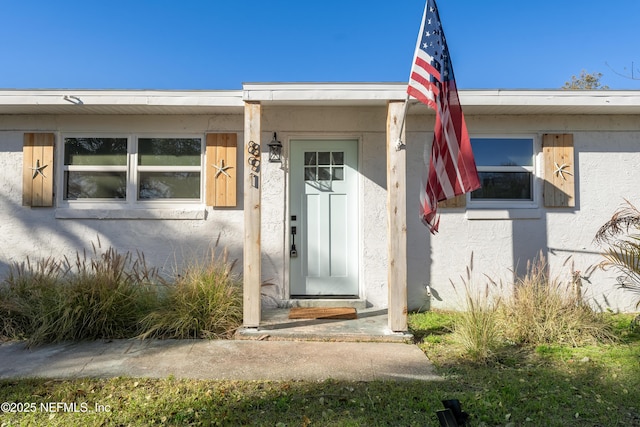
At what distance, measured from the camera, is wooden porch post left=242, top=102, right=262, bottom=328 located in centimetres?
423

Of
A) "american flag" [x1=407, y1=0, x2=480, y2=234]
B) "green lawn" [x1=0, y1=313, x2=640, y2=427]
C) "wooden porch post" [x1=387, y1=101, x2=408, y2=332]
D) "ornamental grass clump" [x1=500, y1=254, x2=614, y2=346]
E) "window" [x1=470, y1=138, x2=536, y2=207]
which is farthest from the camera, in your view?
"window" [x1=470, y1=138, x2=536, y2=207]

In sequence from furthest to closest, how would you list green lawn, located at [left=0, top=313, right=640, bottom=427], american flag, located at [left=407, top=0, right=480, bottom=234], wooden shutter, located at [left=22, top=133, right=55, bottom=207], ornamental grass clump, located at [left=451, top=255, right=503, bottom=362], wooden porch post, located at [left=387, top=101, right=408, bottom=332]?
wooden shutter, located at [left=22, top=133, right=55, bottom=207], wooden porch post, located at [left=387, top=101, right=408, bottom=332], ornamental grass clump, located at [left=451, top=255, right=503, bottom=362], american flag, located at [left=407, top=0, right=480, bottom=234], green lawn, located at [left=0, top=313, right=640, bottom=427]

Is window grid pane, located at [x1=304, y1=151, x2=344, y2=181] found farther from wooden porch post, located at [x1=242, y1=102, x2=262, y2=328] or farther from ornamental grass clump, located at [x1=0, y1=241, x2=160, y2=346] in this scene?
ornamental grass clump, located at [x1=0, y1=241, x2=160, y2=346]

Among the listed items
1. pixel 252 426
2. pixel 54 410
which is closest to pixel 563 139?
pixel 252 426

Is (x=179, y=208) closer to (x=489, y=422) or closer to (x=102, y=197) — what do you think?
(x=102, y=197)

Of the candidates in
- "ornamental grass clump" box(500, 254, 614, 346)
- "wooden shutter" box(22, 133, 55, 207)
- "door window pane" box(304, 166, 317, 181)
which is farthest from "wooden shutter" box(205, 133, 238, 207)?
"ornamental grass clump" box(500, 254, 614, 346)

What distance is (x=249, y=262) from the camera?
424 centimetres

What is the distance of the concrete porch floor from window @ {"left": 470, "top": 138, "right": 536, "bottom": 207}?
7.86 ft

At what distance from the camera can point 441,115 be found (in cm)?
343

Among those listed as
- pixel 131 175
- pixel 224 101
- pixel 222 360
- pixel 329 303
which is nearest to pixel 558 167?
pixel 329 303

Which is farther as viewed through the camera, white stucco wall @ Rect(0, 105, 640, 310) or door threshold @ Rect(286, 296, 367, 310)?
white stucco wall @ Rect(0, 105, 640, 310)

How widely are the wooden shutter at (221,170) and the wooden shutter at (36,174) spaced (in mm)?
2275

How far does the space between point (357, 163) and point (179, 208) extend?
2.71m

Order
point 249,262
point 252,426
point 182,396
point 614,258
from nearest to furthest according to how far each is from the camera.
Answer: point 252,426 < point 182,396 < point 249,262 < point 614,258
